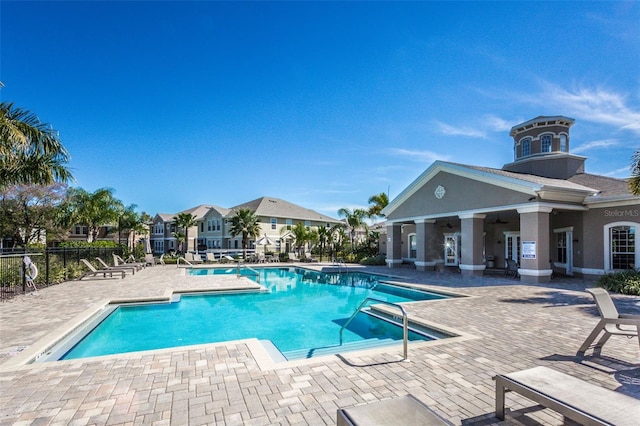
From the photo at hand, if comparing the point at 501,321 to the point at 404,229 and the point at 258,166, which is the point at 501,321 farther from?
the point at 258,166

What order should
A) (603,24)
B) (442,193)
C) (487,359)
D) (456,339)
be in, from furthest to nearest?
(442,193)
(603,24)
(456,339)
(487,359)

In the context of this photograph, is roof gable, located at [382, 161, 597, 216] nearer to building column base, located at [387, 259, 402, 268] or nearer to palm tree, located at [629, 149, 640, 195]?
palm tree, located at [629, 149, 640, 195]

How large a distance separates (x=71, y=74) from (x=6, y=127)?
20.5 feet

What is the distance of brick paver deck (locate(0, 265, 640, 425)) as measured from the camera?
143 inches

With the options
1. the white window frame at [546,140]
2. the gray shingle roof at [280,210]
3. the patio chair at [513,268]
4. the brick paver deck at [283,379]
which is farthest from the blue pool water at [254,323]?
the gray shingle roof at [280,210]

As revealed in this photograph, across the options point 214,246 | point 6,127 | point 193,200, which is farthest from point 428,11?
point 193,200

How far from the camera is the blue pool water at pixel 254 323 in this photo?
7.99 meters

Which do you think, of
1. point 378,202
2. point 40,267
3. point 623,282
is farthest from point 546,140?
point 40,267

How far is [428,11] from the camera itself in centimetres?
1185

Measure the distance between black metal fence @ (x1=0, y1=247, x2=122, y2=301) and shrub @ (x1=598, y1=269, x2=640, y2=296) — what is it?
21.2 metres

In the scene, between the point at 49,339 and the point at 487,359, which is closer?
the point at 487,359

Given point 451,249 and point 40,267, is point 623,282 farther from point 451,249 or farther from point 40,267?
point 40,267

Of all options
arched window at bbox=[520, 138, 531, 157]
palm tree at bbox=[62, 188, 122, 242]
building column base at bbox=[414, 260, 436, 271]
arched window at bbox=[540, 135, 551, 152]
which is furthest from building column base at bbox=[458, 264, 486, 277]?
palm tree at bbox=[62, 188, 122, 242]

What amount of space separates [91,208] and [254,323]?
3592 centimetres
